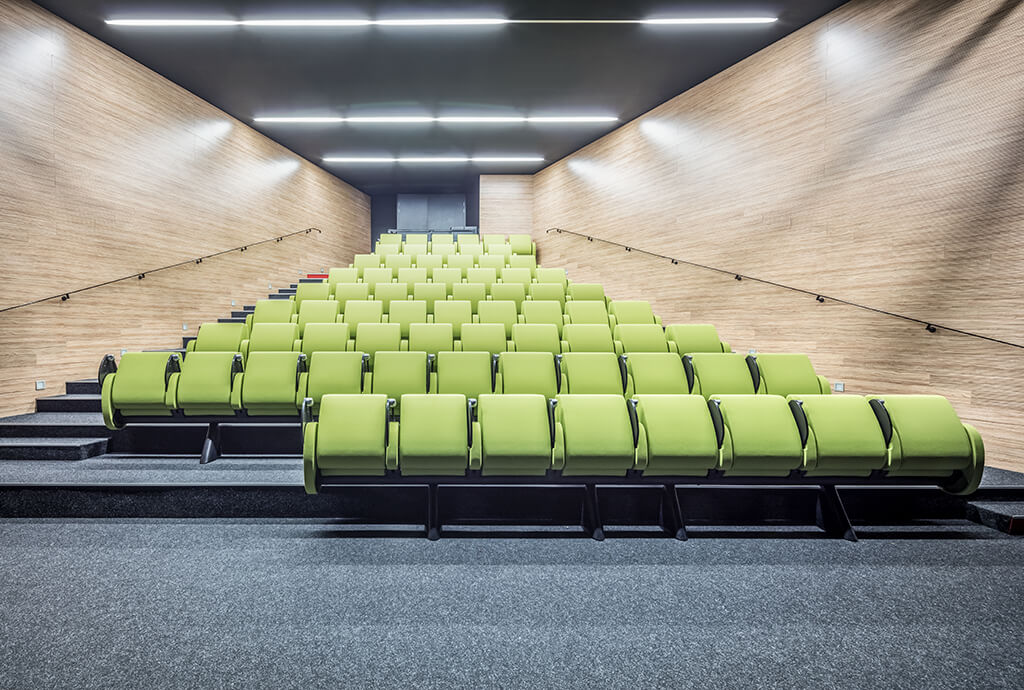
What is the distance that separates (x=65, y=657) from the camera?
587 millimetres

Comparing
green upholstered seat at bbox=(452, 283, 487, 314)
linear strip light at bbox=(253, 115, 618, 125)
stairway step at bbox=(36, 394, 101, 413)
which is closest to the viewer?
stairway step at bbox=(36, 394, 101, 413)

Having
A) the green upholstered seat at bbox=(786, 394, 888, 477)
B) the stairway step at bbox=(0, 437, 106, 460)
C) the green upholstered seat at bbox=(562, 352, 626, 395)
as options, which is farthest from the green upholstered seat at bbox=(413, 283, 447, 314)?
the green upholstered seat at bbox=(786, 394, 888, 477)

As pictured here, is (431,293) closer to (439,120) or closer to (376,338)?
(376,338)

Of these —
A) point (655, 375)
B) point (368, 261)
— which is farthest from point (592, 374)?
point (368, 261)

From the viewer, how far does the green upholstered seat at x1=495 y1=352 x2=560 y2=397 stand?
1247mm

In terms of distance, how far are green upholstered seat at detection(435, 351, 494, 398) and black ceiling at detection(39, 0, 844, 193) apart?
4.19ft

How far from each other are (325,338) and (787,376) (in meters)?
1.34

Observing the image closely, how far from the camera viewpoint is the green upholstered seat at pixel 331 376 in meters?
1.23

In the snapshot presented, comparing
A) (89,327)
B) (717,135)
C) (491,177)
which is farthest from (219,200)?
(717,135)

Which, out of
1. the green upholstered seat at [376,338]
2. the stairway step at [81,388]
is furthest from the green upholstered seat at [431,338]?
the stairway step at [81,388]

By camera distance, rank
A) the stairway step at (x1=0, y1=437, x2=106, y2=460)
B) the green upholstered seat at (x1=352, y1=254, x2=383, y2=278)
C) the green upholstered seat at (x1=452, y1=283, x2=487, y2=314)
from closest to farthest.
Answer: the stairway step at (x1=0, y1=437, x2=106, y2=460)
the green upholstered seat at (x1=452, y1=283, x2=487, y2=314)
the green upholstered seat at (x1=352, y1=254, x2=383, y2=278)

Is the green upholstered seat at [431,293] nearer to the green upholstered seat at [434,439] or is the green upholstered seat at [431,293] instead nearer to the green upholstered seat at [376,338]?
the green upholstered seat at [376,338]

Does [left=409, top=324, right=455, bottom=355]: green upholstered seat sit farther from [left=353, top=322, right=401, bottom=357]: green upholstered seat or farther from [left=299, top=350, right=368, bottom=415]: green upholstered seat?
[left=299, top=350, right=368, bottom=415]: green upholstered seat

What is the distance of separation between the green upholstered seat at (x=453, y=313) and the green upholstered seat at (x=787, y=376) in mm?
965
